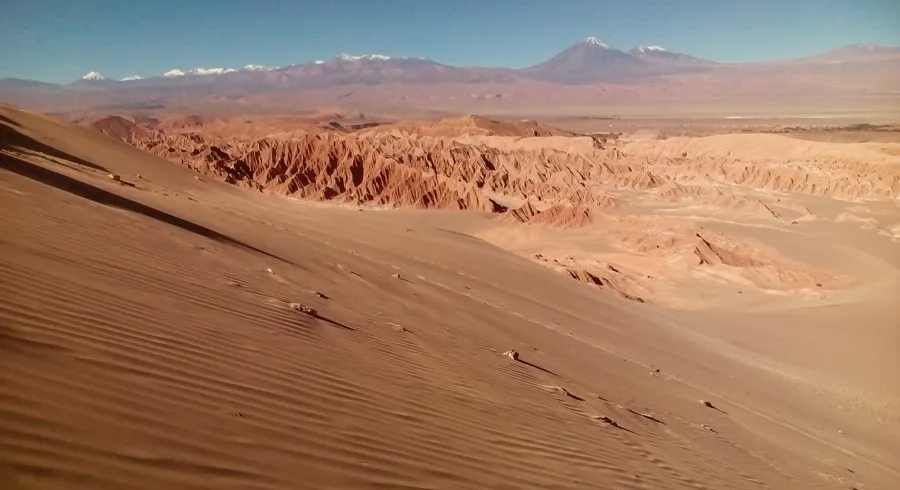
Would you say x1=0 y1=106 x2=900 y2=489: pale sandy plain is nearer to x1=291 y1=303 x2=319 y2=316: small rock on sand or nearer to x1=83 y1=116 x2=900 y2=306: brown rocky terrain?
x1=291 y1=303 x2=319 y2=316: small rock on sand

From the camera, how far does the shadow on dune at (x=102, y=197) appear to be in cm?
855

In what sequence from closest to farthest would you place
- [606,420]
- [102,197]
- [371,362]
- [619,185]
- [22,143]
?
[371,362], [606,420], [102,197], [22,143], [619,185]

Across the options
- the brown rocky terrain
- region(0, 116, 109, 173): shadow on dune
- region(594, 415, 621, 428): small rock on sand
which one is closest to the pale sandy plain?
Result: region(594, 415, 621, 428): small rock on sand

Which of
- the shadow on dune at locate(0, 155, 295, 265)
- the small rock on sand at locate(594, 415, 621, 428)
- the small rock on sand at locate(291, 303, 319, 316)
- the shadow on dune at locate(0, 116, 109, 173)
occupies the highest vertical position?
Result: the shadow on dune at locate(0, 116, 109, 173)

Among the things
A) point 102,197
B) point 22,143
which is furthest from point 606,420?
point 22,143

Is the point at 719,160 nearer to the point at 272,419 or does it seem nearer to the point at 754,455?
the point at 754,455

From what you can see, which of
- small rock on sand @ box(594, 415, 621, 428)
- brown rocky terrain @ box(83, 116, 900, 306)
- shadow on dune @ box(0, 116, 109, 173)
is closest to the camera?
small rock on sand @ box(594, 415, 621, 428)

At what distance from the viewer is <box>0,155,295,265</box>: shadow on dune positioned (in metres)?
8.55

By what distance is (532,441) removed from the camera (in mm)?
5125

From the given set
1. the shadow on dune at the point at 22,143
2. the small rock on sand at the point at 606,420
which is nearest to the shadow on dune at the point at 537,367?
the small rock on sand at the point at 606,420

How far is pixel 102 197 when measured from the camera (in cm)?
904

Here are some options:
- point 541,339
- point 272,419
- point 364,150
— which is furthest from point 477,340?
point 364,150

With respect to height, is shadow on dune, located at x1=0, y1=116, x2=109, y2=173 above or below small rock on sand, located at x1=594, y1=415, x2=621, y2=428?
above

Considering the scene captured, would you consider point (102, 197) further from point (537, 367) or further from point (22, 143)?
point (22, 143)
